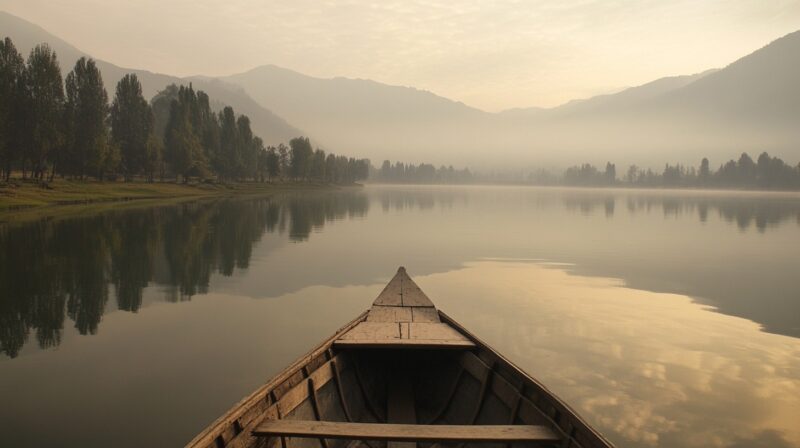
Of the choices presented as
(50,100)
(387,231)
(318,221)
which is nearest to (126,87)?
(50,100)

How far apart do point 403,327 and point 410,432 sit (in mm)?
4582

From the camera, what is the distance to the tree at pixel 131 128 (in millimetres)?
87944

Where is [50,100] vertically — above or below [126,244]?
above

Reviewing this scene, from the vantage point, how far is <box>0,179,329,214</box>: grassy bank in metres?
54.3

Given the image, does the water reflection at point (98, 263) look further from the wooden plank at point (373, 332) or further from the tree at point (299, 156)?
the tree at point (299, 156)

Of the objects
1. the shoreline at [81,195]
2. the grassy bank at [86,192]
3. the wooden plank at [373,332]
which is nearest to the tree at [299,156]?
the grassy bank at [86,192]

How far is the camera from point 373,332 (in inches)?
446

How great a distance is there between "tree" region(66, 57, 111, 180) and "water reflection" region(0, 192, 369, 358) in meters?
31.2

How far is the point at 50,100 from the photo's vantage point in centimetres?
6606

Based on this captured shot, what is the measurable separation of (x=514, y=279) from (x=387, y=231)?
23.5m

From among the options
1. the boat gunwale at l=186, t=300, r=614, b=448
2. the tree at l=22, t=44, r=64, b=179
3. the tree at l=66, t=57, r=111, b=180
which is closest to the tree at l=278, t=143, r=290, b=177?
the tree at l=66, t=57, r=111, b=180

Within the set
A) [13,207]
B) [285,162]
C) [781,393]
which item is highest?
[285,162]

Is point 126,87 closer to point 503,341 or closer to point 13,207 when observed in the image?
point 13,207

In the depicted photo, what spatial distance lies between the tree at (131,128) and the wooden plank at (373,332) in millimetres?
86557
